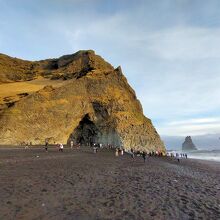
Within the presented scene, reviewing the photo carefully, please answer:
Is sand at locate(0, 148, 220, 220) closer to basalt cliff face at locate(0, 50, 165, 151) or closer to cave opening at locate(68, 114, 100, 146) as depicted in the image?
Answer: basalt cliff face at locate(0, 50, 165, 151)

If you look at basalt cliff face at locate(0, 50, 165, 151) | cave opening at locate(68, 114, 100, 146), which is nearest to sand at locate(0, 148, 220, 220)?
basalt cliff face at locate(0, 50, 165, 151)

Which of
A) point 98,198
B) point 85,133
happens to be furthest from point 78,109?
point 98,198

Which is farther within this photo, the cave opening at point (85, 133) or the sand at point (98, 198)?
the cave opening at point (85, 133)

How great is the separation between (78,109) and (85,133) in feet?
27.0

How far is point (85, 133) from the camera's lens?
8512cm

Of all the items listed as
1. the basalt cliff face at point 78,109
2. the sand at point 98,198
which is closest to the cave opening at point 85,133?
the basalt cliff face at point 78,109

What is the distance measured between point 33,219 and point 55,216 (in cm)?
97

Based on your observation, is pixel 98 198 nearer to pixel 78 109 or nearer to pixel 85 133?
pixel 78 109

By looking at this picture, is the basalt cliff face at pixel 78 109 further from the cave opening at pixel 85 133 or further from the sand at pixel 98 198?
the sand at pixel 98 198

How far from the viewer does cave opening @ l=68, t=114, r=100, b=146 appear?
83.5 m

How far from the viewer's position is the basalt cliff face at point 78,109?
7044 centimetres

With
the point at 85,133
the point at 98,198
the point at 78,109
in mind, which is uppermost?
the point at 78,109

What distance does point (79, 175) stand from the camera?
967 inches

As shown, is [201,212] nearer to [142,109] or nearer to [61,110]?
[61,110]
